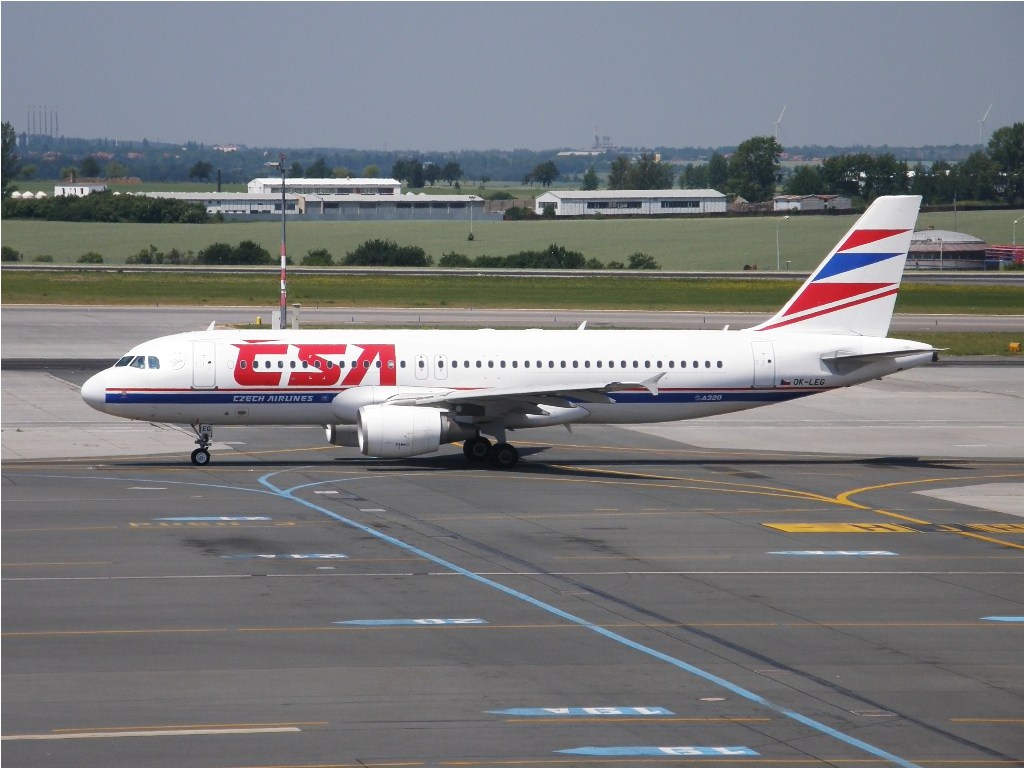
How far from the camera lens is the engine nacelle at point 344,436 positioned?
4338cm

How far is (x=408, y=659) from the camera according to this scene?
74.3 ft

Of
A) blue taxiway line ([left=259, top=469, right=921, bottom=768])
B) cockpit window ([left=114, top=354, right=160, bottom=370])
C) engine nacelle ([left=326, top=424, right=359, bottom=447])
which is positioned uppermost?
cockpit window ([left=114, top=354, right=160, bottom=370])

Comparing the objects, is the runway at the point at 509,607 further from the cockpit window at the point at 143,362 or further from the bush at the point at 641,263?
the bush at the point at 641,263

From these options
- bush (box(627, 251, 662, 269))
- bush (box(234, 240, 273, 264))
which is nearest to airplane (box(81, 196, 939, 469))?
bush (box(627, 251, 662, 269))

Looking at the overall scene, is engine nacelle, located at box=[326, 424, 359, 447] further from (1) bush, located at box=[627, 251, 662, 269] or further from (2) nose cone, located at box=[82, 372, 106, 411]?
(1) bush, located at box=[627, 251, 662, 269]

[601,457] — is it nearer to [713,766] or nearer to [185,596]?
[185,596]

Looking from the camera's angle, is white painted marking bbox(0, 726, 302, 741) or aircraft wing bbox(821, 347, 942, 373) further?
aircraft wing bbox(821, 347, 942, 373)

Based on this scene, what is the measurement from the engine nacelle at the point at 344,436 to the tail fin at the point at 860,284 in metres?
13.7

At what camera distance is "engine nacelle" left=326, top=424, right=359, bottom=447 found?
43.4m

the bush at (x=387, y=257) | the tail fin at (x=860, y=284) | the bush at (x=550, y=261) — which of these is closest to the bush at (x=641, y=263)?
the bush at (x=550, y=261)

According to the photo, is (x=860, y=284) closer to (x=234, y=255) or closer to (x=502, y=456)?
(x=502, y=456)

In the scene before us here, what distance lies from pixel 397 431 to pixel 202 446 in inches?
259

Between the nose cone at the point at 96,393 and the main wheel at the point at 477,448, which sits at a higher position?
the nose cone at the point at 96,393

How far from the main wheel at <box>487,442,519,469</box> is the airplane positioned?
0.05 m
